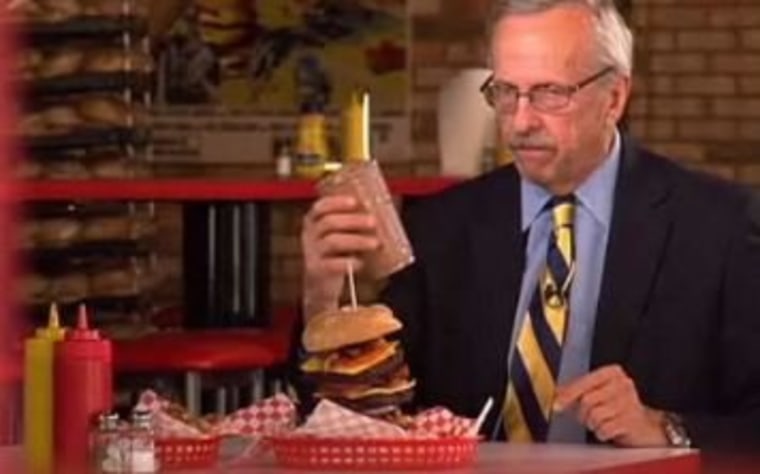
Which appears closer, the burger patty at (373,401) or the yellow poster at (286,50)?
the burger patty at (373,401)

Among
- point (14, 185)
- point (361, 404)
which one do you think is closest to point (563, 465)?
point (361, 404)

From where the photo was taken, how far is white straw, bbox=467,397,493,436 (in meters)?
2.24

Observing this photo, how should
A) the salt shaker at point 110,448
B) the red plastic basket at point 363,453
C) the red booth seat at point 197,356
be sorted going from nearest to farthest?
the salt shaker at point 110,448
the red plastic basket at point 363,453
the red booth seat at point 197,356

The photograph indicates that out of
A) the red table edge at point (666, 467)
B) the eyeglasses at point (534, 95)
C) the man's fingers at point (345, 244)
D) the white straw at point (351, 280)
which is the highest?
the eyeglasses at point (534, 95)

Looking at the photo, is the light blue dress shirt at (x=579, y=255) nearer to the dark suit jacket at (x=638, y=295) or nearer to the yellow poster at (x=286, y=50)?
the dark suit jacket at (x=638, y=295)

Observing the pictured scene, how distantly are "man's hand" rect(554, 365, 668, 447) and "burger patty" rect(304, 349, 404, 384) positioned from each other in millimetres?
266

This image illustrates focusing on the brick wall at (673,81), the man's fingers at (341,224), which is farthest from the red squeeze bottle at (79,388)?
the brick wall at (673,81)

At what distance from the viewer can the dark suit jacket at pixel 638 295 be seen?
2729 mm

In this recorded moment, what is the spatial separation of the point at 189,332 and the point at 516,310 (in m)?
2.49

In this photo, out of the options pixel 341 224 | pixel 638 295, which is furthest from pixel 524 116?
pixel 341 224

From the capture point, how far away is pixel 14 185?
0.50 m

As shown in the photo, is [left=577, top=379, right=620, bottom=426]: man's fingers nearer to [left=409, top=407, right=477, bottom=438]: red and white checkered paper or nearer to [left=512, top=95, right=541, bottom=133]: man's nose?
[left=409, top=407, right=477, bottom=438]: red and white checkered paper

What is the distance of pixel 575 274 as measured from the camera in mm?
2750

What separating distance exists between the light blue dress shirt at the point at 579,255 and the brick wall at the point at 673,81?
3740 mm
